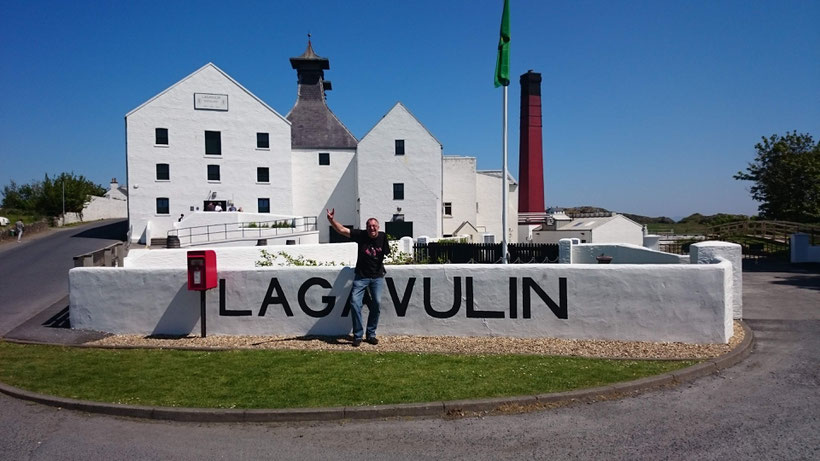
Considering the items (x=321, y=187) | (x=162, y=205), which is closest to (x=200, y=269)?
(x=162, y=205)

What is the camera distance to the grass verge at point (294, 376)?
6.44 meters

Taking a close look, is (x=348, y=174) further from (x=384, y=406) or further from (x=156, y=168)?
(x=384, y=406)

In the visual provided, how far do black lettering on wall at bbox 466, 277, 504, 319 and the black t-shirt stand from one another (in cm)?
153

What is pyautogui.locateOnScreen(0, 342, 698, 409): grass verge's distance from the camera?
6.44 metres

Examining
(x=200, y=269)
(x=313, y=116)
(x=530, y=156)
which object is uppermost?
(x=313, y=116)

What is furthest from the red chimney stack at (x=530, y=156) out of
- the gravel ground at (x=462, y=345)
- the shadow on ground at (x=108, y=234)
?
the gravel ground at (x=462, y=345)

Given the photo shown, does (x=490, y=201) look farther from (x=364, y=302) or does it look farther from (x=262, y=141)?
(x=364, y=302)

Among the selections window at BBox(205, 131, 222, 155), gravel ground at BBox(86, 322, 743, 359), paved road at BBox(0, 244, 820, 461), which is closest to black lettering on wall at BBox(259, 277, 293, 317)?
gravel ground at BBox(86, 322, 743, 359)

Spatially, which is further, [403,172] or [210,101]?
[403,172]

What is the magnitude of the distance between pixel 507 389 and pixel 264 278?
5.24 meters

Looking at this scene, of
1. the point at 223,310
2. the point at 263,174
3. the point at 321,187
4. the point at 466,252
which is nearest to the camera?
the point at 223,310

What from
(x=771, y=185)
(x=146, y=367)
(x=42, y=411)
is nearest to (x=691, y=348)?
(x=146, y=367)

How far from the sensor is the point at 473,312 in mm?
9453

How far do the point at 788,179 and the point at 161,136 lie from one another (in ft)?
133
